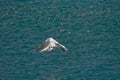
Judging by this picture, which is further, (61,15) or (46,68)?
(61,15)

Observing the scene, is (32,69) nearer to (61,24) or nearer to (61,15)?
(61,24)

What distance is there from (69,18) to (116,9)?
1499 cm

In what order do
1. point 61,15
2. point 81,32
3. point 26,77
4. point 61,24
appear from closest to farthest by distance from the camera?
1. point 26,77
2. point 81,32
3. point 61,24
4. point 61,15

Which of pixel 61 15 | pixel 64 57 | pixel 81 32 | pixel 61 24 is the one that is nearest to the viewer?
pixel 64 57

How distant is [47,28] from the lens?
9344 centimetres

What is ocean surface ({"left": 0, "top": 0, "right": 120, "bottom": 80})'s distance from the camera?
69250mm

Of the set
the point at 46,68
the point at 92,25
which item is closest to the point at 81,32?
the point at 92,25

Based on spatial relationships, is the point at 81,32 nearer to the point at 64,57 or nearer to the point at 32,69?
the point at 64,57

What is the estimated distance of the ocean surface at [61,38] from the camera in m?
69.2

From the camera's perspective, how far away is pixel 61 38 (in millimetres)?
86188

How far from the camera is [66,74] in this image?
68000 millimetres

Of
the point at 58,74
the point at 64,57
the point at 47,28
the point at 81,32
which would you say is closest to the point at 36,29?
the point at 47,28

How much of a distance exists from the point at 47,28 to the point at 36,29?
2845mm

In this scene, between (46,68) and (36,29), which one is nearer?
(46,68)
